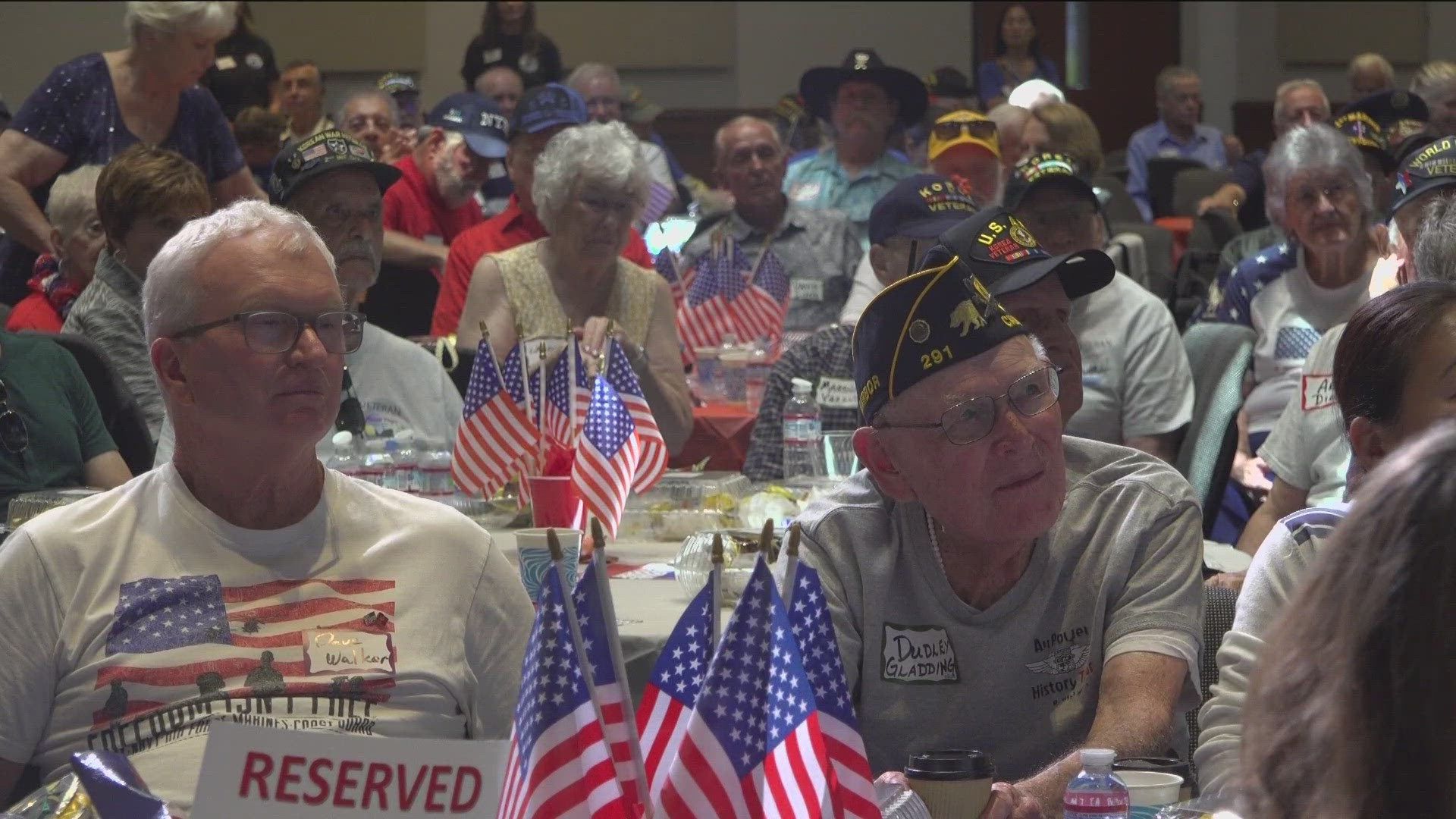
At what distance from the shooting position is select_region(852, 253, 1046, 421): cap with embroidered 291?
2410 mm

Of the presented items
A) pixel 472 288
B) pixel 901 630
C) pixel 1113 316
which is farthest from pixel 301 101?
pixel 901 630

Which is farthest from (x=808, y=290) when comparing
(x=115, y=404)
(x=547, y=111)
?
(x=115, y=404)

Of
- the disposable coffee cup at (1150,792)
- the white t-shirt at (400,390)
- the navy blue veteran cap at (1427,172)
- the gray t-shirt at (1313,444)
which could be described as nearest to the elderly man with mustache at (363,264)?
the white t-shirt at (400,390)

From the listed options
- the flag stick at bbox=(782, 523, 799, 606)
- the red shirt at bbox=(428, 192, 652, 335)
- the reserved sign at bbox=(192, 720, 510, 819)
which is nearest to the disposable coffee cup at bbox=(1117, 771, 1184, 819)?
the flag stick at bbox=(782, 523, 799, 606)

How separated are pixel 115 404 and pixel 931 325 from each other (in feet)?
9.86

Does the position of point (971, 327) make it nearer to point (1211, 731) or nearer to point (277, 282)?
point (1211, 731)

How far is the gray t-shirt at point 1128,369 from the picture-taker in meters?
5.21

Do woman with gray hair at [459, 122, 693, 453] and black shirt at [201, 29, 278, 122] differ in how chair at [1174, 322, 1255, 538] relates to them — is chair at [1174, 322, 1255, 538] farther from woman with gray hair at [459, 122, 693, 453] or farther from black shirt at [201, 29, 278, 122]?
black shirt at [201, 29, 278, 122]

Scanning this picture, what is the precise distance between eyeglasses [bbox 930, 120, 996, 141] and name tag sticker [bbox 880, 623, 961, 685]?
5.30 metres

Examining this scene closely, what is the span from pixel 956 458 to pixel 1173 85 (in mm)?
11675

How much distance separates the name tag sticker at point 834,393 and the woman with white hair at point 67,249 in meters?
2.36

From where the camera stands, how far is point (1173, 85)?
13.4 meters

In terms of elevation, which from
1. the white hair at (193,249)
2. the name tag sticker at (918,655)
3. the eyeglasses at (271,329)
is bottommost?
the name tag sticker at (918,655)

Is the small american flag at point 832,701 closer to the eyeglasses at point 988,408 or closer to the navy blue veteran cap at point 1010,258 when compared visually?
the eyeglasses at point 988,408
